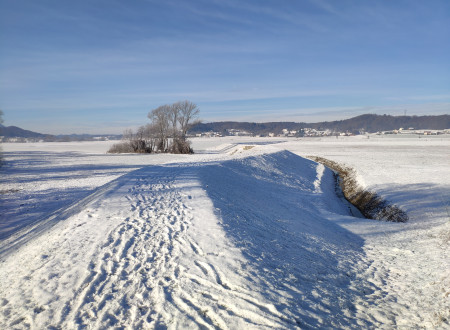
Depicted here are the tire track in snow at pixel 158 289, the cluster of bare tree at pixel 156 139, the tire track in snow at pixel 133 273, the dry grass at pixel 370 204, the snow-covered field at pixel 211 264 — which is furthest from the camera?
the cluster of bare tree at pixel 156 139

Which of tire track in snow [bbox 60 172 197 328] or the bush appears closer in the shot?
tire track in snow [bbox 60 172 197 328]

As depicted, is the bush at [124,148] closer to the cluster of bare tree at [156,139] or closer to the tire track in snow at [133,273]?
the cluster of bare tree at [156,139]

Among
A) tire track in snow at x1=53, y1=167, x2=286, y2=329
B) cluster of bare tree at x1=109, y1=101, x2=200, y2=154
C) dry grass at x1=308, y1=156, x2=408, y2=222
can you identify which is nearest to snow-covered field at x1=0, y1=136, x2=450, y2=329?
tire track in snow at x1=53, y1=167, x2=286, y2=329

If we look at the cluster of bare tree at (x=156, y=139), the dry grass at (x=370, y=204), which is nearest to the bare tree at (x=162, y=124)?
the cluster of bare tree at (x=156, y=139)

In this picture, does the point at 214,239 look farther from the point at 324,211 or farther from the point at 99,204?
the point at 324,211

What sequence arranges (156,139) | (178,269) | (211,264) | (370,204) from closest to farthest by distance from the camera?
1. (178,269)
2. (211,264)
3. (370,204)
4. (156,139)

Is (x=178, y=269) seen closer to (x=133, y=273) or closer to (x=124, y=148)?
(x=133, y=273)

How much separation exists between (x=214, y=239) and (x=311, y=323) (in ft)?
11.7

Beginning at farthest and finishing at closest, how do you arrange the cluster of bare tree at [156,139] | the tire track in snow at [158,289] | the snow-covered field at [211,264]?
the cluster of bare tree at [156,139], the snow-covered field at [211,264], the tire track in snow at [158,289]

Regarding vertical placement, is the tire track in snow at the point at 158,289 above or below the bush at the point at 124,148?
below

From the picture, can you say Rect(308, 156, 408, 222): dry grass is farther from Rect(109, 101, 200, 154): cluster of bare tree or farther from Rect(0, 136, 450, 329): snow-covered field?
Rect(109, 101, 200, 154): cluster of bare tree

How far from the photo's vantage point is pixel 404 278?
27.3 feet

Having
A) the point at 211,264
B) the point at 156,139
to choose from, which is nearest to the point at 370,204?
the point at 211,264

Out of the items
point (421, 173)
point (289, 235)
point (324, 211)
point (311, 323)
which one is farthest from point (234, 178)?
point (421, 173)
